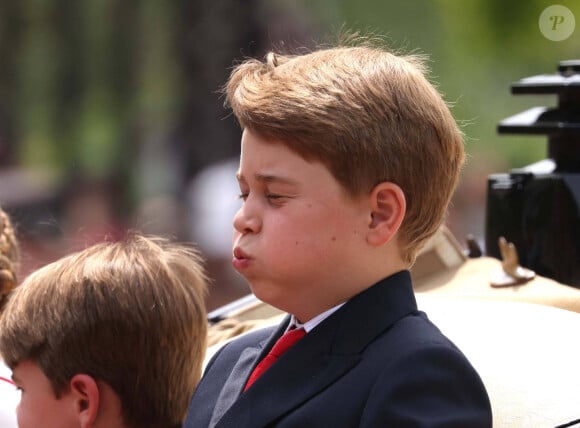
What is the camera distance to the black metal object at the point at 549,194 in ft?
7.54

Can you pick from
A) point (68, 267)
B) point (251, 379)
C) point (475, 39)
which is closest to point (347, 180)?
point (251, 379)

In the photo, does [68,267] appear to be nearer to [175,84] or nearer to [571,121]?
[571,121]

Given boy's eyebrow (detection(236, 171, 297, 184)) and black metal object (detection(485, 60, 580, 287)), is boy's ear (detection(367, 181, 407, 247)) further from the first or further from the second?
black metal object (detection(485, 60, 580, 287))

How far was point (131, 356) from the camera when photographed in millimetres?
1775

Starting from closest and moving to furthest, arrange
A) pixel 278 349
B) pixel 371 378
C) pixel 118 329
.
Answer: pixel 371 378 → pixel 278 349 → pixel 118 329

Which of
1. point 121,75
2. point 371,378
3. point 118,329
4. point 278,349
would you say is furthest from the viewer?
point 121,75

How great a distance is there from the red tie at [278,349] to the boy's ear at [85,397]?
34 centimetres

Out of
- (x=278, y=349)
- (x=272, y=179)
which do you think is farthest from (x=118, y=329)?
(x=272, y=179)

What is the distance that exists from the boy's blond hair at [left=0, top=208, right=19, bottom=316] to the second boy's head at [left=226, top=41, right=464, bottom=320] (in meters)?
0.89

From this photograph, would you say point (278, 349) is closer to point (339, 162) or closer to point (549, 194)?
point (339, 162)

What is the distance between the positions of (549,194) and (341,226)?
3.26 ft

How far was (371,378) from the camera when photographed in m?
1.38

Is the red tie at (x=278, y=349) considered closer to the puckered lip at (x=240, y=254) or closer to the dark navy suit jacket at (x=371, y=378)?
the dark navy suit jacket at (x=371, y=378)

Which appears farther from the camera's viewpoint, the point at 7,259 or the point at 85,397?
the point at 7,259
